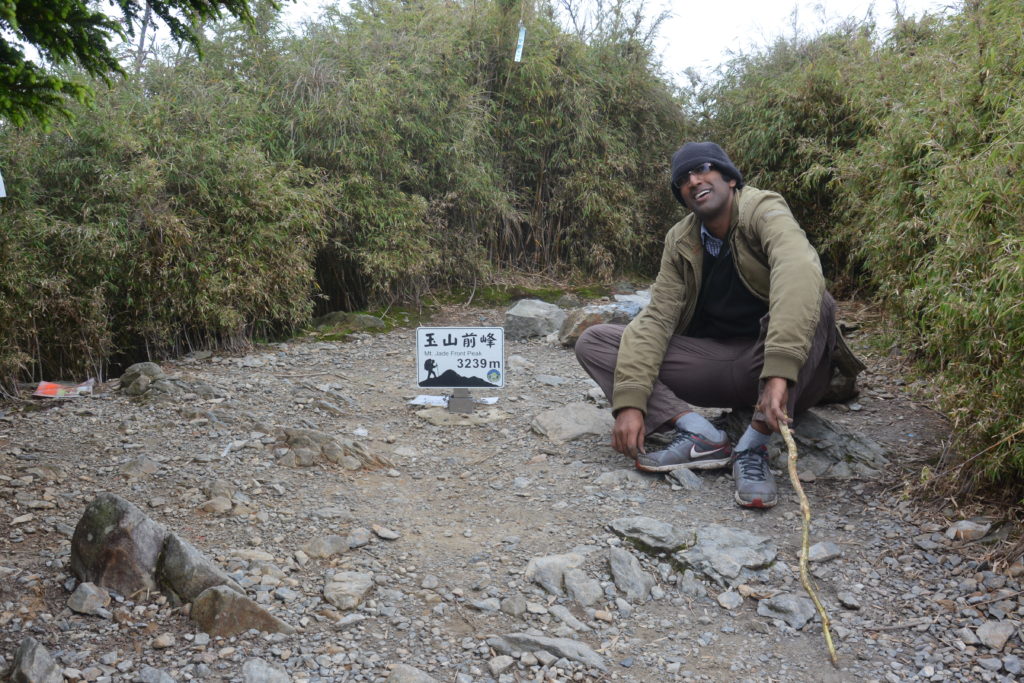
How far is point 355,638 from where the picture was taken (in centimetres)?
201

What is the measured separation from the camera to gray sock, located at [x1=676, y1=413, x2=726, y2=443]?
2.93m

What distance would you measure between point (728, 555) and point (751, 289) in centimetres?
95

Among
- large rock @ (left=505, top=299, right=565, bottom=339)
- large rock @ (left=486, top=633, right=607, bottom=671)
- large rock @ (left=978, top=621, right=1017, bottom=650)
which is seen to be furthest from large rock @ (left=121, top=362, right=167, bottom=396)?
large rock @ (left=978, top=621, right=1017, bottom=650)

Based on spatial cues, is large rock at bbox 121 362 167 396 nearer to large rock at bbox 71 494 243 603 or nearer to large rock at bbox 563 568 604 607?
large rock at bbox 71 494 243 603

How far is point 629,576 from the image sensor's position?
7.54 ft

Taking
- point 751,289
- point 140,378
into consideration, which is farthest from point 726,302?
point 140,378

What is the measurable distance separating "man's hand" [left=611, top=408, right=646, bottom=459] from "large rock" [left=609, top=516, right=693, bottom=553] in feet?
1.20

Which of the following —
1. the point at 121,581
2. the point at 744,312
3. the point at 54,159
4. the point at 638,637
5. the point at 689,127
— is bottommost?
the point at 638,637

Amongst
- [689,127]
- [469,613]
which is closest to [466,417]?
[469,613]

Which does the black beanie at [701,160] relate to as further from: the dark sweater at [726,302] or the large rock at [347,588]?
the large rock at [347,588]

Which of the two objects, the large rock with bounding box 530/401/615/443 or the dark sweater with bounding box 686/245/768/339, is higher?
the dark sweater with bounding box 686/245/768/339

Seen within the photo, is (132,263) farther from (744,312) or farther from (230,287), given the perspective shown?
(744,312)

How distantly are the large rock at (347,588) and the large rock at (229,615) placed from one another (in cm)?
17

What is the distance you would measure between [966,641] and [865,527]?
1.88 feet
